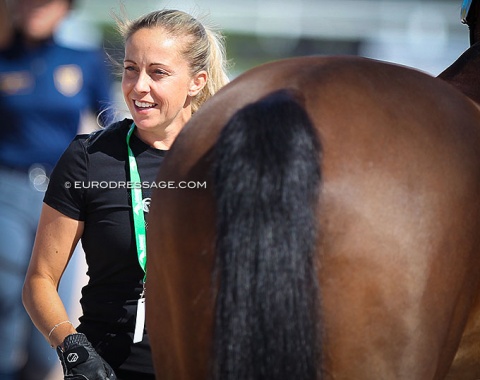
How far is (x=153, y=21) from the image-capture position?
→ 2.25 meters

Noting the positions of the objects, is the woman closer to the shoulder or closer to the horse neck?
the shoulder

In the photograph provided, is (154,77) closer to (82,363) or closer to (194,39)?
(194,39)

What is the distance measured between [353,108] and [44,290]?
102 cm

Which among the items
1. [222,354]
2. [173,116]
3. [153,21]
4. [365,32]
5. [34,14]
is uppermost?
[365,32]

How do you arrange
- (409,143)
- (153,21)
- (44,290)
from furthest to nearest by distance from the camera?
(153,21) < (44,290) < (409,143)

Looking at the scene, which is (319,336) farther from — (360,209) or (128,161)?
(128,161)

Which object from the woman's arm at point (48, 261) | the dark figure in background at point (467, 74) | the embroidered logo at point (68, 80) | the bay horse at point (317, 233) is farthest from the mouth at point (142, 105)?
the embroidered logo at point (68, 80)

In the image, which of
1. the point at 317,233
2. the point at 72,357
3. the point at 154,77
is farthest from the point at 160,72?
the point at 317,233

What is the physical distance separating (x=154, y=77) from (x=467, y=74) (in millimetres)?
858

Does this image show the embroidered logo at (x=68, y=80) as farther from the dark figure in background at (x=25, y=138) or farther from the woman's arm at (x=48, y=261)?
the woman's arm at (x=48, y=261)

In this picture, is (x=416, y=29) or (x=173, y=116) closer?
(x=173, y=116)

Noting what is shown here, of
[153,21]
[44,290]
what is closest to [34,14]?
[153,21]

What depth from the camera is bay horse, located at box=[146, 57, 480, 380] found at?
137cm

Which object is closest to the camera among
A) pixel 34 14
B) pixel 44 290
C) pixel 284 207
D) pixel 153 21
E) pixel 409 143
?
pixel 284 207
